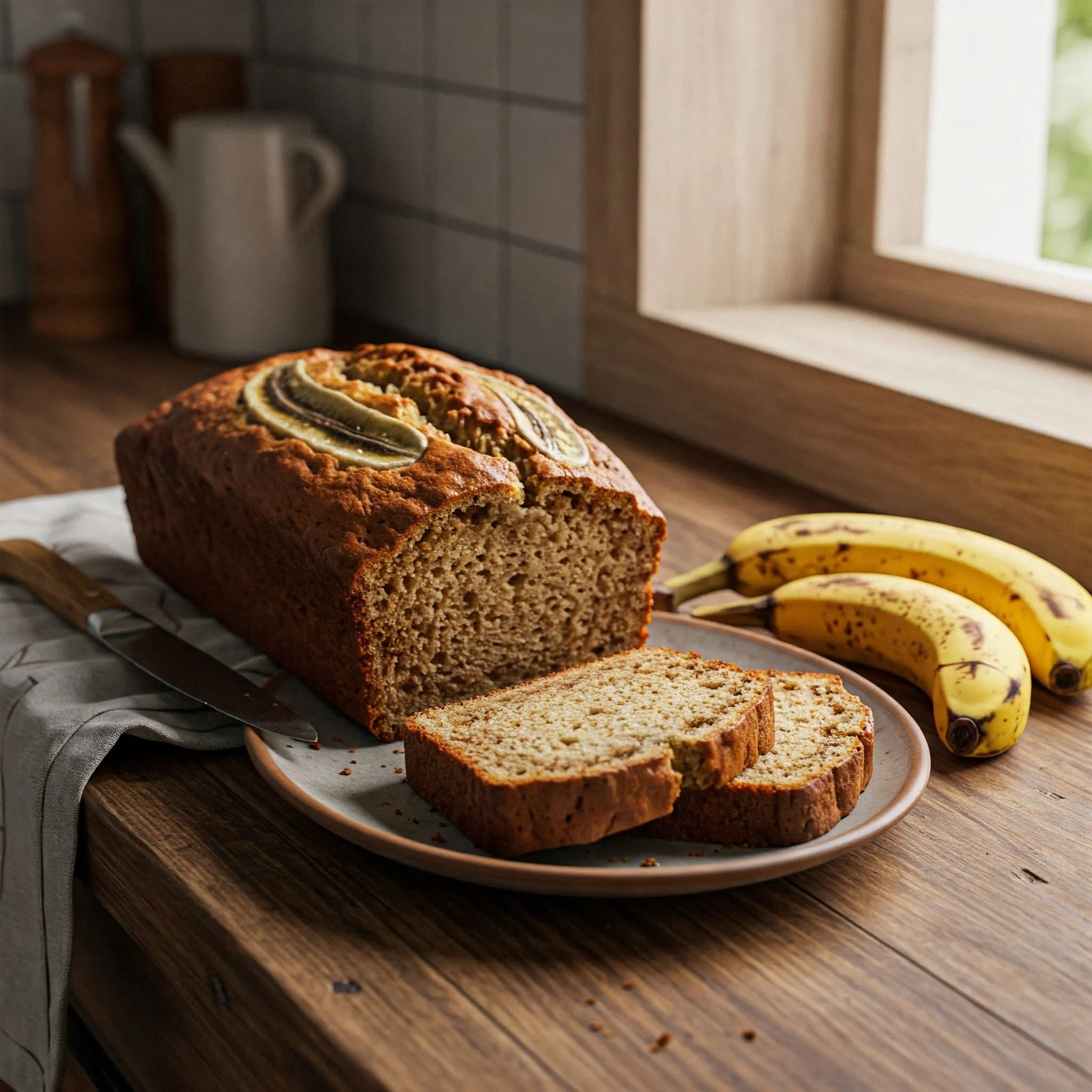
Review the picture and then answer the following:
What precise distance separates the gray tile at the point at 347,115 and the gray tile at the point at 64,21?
1.07ft

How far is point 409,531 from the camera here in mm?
890

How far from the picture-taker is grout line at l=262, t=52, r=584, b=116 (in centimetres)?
183

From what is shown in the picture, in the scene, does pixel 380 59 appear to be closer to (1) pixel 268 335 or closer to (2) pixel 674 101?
(1) pixel 268 335

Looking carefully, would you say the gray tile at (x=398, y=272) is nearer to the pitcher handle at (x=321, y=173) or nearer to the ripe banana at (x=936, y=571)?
the pitcher handle at (x=321, y=173)

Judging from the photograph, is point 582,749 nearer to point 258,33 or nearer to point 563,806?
point 563,806

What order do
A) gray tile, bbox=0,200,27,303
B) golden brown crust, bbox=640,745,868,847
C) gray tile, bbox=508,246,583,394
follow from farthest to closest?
gray tile, bbox=0,200,27,303
gray tile, bbox=508,246,583,394
golden brown crust, bbox=640,745,868,847

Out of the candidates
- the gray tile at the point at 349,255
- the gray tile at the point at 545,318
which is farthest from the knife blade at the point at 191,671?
the gray tile at the point at 349,255

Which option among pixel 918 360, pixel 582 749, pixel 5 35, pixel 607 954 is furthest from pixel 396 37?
pixel 607 954

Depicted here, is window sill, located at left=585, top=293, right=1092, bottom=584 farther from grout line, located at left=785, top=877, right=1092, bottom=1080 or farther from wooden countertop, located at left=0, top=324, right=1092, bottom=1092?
grout line, located at left=785, top=877, right=1092, bottom=1080

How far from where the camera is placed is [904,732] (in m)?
0.87

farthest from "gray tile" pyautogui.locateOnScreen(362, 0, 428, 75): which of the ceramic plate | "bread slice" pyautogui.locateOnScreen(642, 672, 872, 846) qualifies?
"bread slice" pyautogui.locateOnScreen(642, 672, 872, 846)

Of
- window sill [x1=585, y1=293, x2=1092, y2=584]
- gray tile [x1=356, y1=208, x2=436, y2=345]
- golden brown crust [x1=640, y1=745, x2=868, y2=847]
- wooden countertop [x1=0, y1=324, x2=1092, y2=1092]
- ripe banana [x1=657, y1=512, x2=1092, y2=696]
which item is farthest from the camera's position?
gray tile [x1=356, y1=208, x2=436, y2=345]

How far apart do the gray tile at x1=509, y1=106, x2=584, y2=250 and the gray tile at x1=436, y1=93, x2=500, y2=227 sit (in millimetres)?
40

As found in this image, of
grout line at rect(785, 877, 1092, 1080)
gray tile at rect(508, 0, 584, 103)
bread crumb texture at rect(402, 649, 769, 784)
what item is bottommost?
grout line at rect(785, 877, 1092, 1080)
